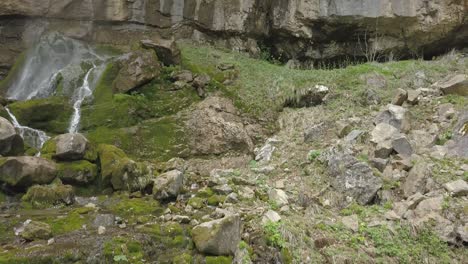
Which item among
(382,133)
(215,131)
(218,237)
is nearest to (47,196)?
(218,237)

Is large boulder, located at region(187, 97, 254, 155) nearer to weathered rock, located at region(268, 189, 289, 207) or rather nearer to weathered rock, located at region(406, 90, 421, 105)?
weathered rock, located at region(268, 189, 289, 207)

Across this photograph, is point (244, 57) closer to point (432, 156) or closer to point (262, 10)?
point (262, 10)

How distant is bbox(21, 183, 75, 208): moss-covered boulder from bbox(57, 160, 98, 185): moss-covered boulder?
0.64 m

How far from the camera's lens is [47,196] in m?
7.16

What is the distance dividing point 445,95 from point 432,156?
3061 millimetres

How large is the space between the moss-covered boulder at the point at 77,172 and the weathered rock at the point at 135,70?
3331 mm

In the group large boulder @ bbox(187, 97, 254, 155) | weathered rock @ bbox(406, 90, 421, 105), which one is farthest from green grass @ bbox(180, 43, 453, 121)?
large boulder @ bbox(187, 97, 254, 155)

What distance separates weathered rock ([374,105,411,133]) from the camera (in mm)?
9266

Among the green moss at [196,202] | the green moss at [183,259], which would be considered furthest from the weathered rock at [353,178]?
the green moss at [183,259]

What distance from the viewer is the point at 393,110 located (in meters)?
9.59

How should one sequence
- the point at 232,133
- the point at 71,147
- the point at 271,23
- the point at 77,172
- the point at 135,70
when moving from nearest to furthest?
the point at 77,172 → the point at 71,147 → the point at 232,133 → the point at 135,70 → the point at 271,23

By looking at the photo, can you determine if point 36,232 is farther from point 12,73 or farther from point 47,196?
point 12,73

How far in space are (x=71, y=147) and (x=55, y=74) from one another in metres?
5.36

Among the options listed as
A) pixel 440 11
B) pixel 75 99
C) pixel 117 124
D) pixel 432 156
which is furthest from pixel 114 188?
pixel 440 11
